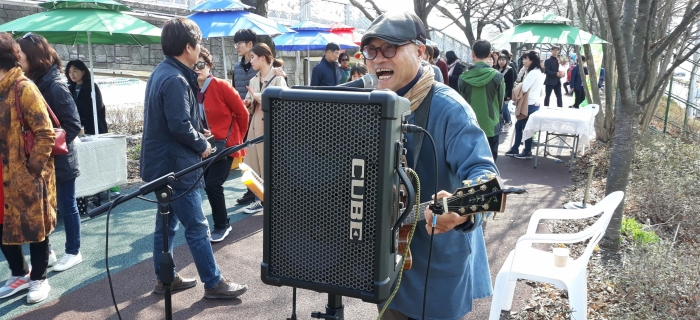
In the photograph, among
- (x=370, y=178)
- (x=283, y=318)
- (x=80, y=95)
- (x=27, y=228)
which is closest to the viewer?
(x=370, y=178)

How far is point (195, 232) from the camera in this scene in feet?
12.2

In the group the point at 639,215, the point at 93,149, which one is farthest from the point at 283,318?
the point at 639,215

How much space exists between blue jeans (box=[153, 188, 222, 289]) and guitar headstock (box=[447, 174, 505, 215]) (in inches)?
Result: 91.2

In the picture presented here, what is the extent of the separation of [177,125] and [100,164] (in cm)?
333

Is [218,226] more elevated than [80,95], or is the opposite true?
[80,95]

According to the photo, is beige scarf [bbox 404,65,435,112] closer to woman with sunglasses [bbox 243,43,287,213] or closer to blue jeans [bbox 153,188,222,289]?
blue jeans [bbox 153,188,222,289]

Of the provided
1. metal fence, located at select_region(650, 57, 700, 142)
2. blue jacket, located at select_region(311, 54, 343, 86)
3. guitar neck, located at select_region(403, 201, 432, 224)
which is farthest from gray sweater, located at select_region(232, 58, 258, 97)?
metal fence, located at select_region(650, 57, 700, 142)

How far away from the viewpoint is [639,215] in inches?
233

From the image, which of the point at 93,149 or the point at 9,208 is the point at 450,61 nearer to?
the point at 93,149

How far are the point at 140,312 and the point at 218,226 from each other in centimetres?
164

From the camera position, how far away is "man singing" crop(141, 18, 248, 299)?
349cm

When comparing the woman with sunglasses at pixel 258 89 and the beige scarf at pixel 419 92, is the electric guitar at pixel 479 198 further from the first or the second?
the woman with sunglasses at pixel 258 89

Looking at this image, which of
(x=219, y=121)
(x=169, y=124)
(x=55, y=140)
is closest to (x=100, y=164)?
(x=219, y=121)

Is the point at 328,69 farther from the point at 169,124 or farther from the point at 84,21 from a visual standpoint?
the point at 169,124
